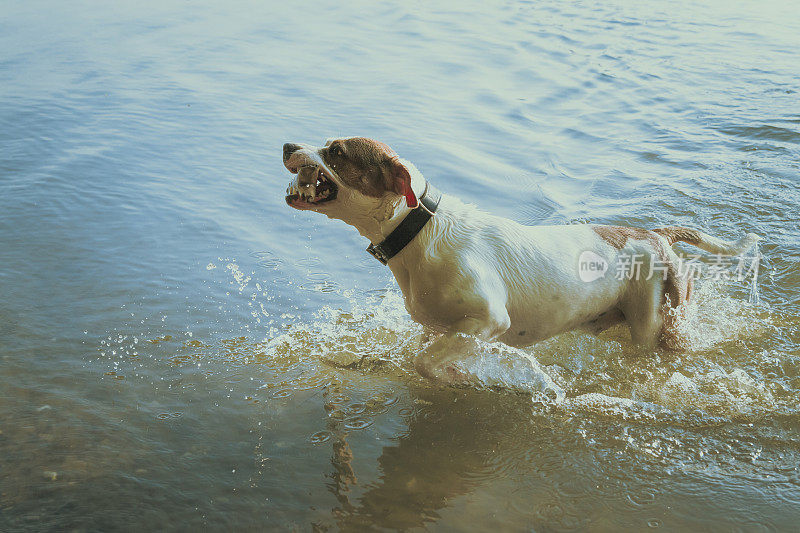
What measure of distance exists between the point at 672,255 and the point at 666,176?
375 cm

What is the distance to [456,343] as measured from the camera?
3.65m

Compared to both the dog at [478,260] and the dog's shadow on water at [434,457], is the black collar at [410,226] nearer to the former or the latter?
the dog at [478,260]

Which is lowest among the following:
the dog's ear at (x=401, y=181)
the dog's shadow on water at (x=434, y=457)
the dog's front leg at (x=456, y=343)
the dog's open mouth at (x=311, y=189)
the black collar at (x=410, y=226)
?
the dog's shadow on water at (x=434, y=457)

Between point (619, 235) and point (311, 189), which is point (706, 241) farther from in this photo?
point (311, 189)

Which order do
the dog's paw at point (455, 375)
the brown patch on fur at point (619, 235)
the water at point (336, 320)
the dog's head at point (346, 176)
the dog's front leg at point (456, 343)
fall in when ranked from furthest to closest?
1. the brown patch on fur at point (619, 235)
2. the dog's paw at point (455, 375)
3. the dog's front leg at point (456, 343)
4. the dog's head at point (346, 176)
5. the water at point (336, 320)

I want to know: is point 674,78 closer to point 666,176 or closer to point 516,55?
point 516,55

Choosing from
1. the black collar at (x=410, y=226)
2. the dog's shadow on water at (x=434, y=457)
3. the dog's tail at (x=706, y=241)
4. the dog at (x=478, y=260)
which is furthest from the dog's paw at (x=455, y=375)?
the dog's tail at (x=706, y=241)

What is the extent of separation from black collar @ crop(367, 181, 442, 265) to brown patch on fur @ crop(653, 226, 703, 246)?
1.67m

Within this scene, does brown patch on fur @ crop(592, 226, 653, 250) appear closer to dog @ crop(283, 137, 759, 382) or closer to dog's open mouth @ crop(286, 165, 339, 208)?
dog @ crop(283, 137, 759, 382)

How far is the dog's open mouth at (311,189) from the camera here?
11.4ft

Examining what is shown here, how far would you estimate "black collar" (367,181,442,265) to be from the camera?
140 inches

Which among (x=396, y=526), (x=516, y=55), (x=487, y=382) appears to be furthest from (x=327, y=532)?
(x=516, y=55)

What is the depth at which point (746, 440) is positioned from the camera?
381cm

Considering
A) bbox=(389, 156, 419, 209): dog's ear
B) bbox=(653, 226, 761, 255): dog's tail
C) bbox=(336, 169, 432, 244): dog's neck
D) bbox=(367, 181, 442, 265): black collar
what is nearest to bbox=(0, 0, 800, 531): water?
bbox=(653, 226, 761, 255): dog's tail
